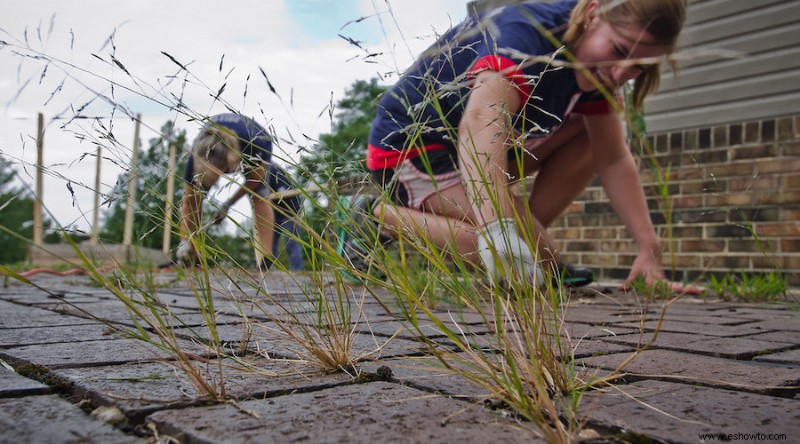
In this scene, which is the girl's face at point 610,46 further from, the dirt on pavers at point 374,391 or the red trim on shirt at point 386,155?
the dirt on pavers at point 374,391

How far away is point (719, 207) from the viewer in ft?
12.9

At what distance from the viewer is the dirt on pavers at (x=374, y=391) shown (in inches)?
37.6

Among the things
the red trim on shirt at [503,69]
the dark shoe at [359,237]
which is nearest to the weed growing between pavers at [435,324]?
the dark shoe at [359,237]

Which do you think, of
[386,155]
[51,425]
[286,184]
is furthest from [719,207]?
[51,425]

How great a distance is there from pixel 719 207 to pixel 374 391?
10.8ft

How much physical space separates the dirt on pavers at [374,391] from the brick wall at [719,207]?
2.55m

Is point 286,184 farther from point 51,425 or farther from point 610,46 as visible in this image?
point 610,46

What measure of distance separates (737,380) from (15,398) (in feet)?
4.02

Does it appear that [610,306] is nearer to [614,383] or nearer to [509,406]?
[614,383]

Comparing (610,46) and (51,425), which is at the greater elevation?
(610,46)

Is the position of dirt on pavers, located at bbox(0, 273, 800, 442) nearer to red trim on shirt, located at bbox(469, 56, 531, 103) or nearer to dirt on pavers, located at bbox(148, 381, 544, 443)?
dirt on pavers, located at bbox(148, 381, 544, 443)

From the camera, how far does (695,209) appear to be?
4.51 m

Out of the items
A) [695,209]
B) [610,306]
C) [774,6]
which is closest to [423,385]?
[610,306]

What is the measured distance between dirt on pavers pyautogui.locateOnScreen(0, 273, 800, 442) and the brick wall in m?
2.55
